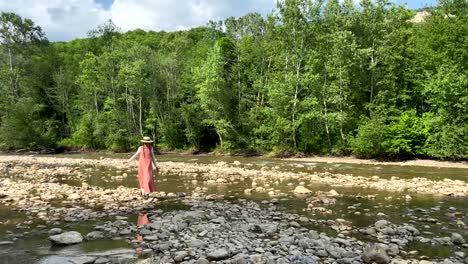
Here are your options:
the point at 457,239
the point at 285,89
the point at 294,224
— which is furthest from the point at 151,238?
the point at 285,89

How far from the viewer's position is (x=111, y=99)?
5181 cm

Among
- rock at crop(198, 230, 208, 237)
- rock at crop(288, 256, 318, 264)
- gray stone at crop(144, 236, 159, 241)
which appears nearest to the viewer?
rock at crop(288, 256, 318, 264)

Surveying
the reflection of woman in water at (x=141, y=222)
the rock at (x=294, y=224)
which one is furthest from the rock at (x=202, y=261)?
the rock at (x=294, y=224)

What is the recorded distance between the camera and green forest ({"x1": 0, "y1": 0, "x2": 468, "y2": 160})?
34125mm

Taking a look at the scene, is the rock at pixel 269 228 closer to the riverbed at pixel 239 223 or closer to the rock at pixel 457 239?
the riverbed at pixel 239 223

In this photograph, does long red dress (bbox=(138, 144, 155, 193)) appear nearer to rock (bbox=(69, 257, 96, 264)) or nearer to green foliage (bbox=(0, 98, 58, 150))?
rock (bbox=(69, 257, 96, 264))

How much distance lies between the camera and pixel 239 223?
1055 centimetres

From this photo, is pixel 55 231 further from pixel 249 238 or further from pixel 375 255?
pixel 375 255

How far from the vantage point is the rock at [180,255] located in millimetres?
7699

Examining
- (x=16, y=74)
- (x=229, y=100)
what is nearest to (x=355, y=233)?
(x=229, y=100)

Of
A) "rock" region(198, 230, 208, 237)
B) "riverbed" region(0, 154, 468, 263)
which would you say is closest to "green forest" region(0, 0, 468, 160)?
"riverbed" region(0, 154, 468, 263)

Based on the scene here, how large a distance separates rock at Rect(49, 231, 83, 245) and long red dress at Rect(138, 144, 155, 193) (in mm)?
5776

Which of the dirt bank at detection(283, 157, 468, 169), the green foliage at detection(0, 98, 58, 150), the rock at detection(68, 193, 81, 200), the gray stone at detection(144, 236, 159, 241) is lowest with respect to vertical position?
the dirt bank at detection(283, 157, 468, 169)

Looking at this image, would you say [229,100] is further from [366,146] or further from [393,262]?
[393,262]
